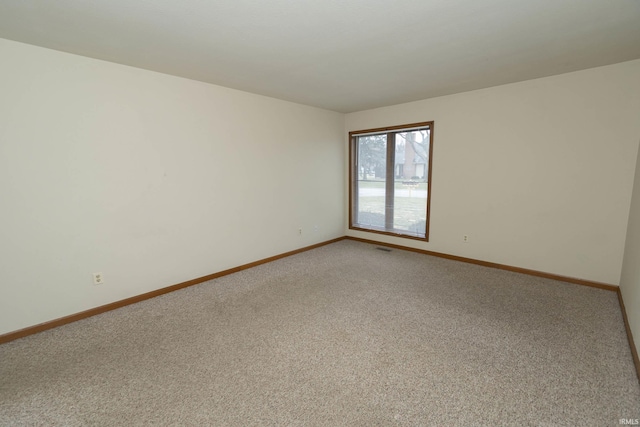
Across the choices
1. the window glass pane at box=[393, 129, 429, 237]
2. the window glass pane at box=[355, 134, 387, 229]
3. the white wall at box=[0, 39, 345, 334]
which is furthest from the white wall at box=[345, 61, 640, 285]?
the white wall at box=[0, 39, 345, 334]

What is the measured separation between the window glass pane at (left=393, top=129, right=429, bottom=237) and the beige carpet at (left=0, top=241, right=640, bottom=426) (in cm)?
163

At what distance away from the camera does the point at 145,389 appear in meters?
1.76

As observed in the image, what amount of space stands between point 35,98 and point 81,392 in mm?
Result: 2323

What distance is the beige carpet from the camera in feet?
5.19

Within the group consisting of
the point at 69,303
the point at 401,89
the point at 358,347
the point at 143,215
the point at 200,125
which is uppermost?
the point at 401,89

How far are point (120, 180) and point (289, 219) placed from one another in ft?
7.67

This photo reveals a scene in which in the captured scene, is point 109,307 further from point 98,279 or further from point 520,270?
point 520,270

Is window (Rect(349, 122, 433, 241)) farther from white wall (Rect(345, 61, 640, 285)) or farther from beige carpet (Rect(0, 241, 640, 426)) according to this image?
beige carpet (Rect(0, 241, 640, 426))

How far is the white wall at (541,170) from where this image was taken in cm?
292

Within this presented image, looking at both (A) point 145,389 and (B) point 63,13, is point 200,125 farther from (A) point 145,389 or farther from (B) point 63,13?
(A) point 145,389

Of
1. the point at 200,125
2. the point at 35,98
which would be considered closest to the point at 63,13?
the point at 35,98

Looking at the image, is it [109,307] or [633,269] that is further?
[109,307]

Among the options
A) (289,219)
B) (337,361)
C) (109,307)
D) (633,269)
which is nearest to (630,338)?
(633,269)

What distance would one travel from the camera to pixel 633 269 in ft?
7.68
